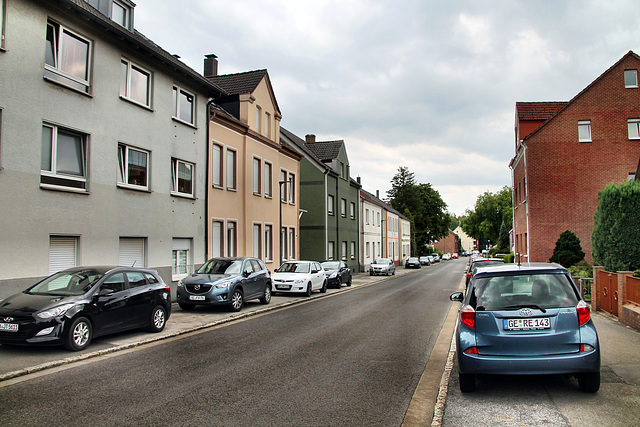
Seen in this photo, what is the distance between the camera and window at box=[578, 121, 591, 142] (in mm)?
28688

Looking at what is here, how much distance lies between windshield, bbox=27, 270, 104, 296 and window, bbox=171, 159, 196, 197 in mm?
8573

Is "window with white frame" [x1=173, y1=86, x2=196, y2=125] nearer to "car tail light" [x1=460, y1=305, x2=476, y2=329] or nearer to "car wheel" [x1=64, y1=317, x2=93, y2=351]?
"car wheel" [x1=64, y1=317, x2=93, y2=351]

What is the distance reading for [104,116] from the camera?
14.6 metres

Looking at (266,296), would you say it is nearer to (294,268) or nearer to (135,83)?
(294,268)

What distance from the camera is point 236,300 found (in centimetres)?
1459

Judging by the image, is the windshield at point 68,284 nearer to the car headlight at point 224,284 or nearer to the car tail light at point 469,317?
the car headlight at point 224,284

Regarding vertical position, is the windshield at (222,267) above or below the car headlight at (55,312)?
above

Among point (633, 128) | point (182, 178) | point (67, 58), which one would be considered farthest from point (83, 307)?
point (633, 128)

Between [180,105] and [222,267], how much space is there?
7.07 m

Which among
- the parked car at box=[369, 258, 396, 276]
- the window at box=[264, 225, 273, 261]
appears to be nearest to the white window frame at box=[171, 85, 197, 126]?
the window at box=[264, 225, 273, 261]

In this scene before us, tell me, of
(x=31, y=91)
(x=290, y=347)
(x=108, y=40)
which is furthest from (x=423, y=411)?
(x=108, y=40)

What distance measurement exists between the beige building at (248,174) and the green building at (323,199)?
244 inches

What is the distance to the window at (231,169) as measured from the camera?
22.2m

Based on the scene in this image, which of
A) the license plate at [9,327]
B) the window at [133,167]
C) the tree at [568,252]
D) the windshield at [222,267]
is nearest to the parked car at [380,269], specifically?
the tree at [568,252]
